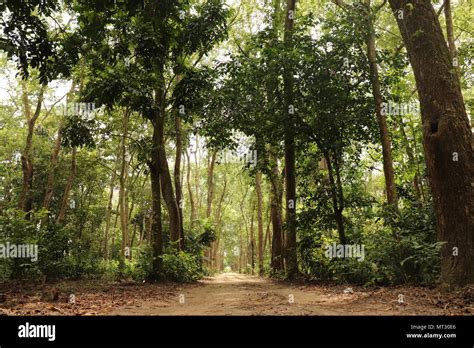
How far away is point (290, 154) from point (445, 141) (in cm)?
790

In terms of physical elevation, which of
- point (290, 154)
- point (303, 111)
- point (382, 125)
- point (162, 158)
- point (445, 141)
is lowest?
point (445, 141)

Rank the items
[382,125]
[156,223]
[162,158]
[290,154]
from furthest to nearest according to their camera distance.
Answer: [290,154]
[162,158]
[156,223]
[382,125]

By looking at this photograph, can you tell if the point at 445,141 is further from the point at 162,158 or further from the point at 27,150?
the point at 27,150

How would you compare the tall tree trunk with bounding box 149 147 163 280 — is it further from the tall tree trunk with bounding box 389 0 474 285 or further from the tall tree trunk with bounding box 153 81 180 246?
the tall tree trunk with bounding box 389 0 474 285

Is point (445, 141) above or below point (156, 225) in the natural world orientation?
above

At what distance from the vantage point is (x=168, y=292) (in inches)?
364

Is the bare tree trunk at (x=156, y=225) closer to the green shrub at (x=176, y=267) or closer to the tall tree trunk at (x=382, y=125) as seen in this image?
the green shrub at (x=176, y=267)

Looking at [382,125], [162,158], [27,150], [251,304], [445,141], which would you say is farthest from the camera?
[27,150]

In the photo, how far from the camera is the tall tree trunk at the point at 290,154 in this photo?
38.7 ft

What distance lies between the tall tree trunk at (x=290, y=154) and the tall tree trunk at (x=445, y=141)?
16.4 ft

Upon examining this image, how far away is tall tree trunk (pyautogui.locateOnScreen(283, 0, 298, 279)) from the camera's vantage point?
38.7ft

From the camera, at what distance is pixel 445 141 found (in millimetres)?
6352

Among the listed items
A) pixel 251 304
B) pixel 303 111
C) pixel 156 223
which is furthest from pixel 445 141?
pixel 156 223
